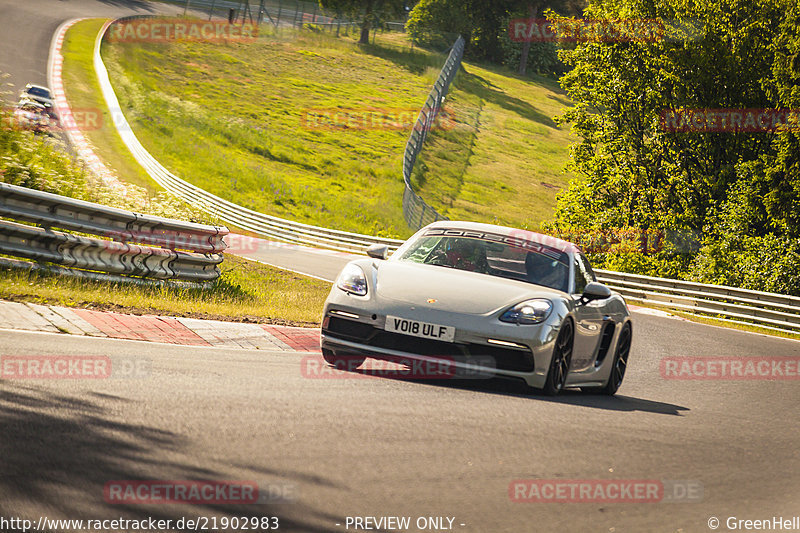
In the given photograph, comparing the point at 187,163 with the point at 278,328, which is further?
the point at 187,163

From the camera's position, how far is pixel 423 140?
60.0 m

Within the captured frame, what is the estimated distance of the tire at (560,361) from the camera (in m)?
7.43

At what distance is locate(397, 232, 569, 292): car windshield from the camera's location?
326 inches

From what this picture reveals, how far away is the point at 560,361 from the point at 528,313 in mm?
610

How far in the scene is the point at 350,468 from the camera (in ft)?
15.0

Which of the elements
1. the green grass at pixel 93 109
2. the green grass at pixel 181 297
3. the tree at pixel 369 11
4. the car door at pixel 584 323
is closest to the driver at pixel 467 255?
the car door at pixel 584 323

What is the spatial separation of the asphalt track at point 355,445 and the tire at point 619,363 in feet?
1.33

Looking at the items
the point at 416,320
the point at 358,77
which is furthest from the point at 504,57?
the point at 416,320

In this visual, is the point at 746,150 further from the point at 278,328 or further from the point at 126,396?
the point at 126,396

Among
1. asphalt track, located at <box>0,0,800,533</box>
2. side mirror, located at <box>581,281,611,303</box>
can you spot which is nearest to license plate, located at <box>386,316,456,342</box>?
asphalt track, located at <box>0,0,800,533</box>

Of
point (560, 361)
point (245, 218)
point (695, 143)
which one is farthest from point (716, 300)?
point (245, 218)

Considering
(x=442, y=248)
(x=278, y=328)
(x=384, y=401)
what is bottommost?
(x=278, y=328)

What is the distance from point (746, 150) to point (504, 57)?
6727 cm

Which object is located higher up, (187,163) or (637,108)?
(637,108)
